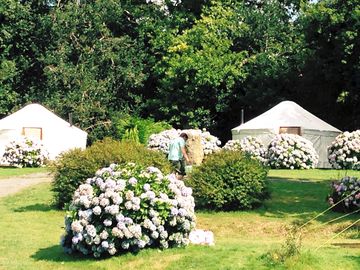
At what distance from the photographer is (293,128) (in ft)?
105

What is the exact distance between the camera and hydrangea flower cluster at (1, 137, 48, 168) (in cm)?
3097

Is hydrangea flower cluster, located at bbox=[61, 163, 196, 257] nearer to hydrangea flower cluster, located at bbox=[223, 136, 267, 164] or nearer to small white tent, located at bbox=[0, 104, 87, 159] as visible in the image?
hydrangea flower cluster, located at bbox=[223, 136, 267, 164]

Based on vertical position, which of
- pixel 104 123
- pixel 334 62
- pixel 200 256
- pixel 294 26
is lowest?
pixel 200 256

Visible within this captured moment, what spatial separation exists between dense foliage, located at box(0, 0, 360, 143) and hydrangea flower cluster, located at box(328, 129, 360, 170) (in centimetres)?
1016

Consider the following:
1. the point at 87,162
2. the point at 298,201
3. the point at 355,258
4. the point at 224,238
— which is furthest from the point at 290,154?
the point at 355,258

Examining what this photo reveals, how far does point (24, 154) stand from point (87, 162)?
1655 centimetres

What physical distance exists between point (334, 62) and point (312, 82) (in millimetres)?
2922

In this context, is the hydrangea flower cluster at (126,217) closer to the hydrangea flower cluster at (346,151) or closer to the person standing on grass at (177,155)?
the person standing on grass at (177,155)

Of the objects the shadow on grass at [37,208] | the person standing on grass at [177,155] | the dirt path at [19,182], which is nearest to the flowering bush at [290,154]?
the person standing on grass at [177,155]

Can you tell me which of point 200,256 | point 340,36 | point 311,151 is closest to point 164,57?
point 340,36

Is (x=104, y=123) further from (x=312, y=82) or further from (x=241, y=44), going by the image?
(x=312, y=82)

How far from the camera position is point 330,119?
122ft

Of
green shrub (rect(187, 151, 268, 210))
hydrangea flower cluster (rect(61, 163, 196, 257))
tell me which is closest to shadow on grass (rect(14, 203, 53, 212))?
green shrub (rect(187, 151, 268, 210))

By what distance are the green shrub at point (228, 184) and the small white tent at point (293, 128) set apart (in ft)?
53.2
